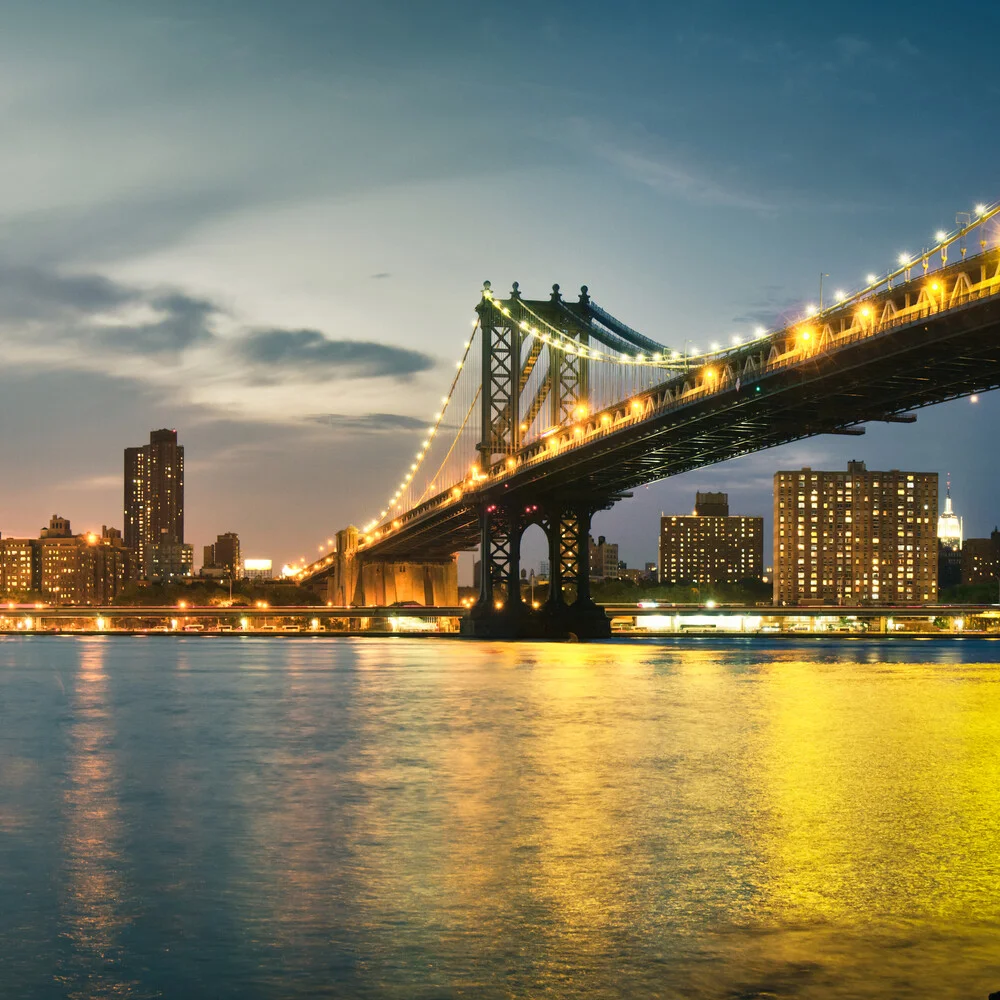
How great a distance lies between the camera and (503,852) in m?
17.9

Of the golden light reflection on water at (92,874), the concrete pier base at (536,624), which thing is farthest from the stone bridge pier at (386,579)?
the golden light reflection on water at (92,874)

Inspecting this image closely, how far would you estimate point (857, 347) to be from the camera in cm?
5141

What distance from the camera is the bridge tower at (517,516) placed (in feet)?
319

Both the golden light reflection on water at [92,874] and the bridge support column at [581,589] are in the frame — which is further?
the bridge support column at [581,589]

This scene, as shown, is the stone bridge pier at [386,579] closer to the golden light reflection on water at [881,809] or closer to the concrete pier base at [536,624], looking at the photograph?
the concrete pier base at [536,624]

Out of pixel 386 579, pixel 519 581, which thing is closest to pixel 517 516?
pixel 519 581

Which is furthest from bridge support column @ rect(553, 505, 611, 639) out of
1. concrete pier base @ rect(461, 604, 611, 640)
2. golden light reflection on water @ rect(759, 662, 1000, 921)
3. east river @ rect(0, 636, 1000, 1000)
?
east river @ rect(0, 636, 1000, 1000)

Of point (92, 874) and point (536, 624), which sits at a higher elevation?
point (92, 874)

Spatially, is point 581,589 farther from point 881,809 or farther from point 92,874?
point 92,874

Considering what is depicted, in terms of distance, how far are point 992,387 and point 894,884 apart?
139 ft

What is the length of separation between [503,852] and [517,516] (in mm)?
79959

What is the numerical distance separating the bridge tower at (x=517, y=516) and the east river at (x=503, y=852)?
54.7m

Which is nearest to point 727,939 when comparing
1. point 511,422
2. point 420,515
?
point 511,422

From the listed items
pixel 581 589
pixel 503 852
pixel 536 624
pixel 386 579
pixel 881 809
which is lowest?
pixel 536 624
